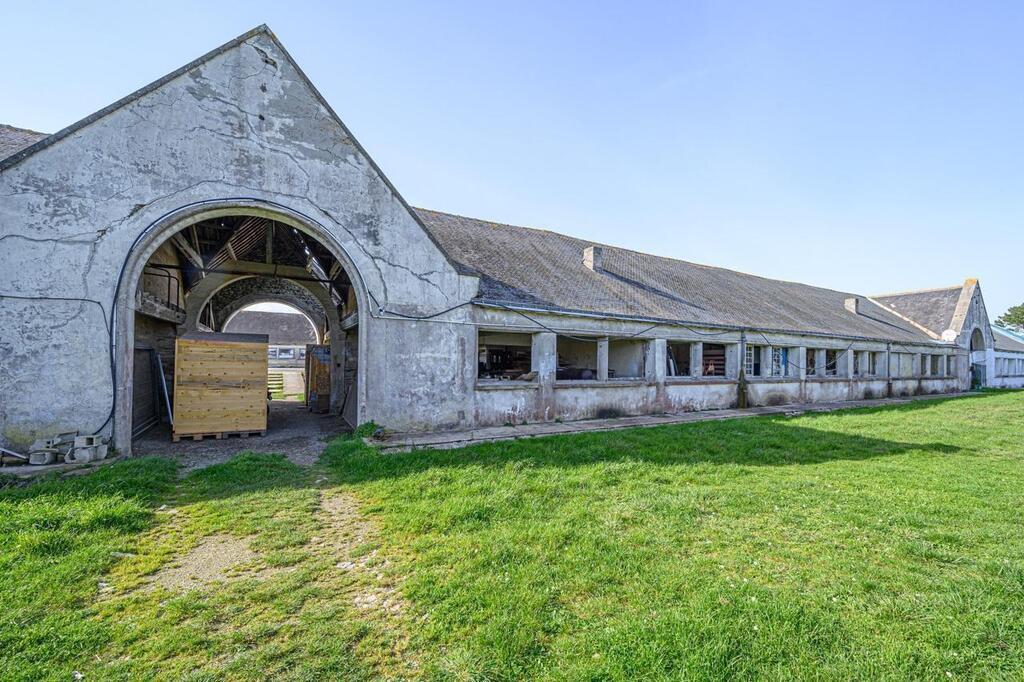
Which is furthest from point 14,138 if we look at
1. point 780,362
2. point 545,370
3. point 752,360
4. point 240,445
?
point 780,362

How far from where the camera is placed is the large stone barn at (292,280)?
701 centimetres

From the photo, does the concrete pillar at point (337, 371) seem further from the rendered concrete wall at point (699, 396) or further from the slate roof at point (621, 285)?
the rendered concrete wall at point (699, 396)

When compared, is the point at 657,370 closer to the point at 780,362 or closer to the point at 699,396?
the point at 699,396

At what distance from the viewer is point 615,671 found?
8.62 ft

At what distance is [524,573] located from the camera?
147 inches

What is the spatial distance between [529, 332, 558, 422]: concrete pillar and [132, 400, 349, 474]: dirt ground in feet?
16.8

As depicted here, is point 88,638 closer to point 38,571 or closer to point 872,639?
point 38,571

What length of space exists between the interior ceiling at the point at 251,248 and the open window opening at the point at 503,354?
5004 mm

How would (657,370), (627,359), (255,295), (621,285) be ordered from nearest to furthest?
(657,370) → (627,359) → (621,285) → (255,295)

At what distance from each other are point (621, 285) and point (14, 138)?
16.1 m

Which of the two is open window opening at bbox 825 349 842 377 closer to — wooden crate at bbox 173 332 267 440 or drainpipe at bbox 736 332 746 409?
drainpipe at bbox 736 332 746 409

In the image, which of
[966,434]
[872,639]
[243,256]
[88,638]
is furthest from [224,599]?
[966,434]

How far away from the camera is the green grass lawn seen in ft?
9.12

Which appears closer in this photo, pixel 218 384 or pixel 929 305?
pixel 218 384
